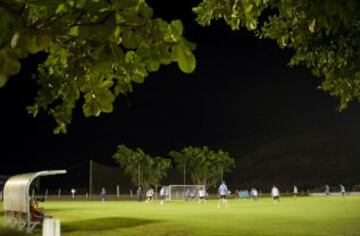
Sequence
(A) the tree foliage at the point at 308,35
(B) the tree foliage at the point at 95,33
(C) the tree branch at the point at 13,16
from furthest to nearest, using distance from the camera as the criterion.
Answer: (A) the tree foliage at the point at 308,35
(B) the tree foliage at the point at 95,33
(C) the tree branch at the point at 13,16

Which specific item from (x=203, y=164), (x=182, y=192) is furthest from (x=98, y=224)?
(x=203, y=164)

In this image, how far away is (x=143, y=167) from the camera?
13025cm

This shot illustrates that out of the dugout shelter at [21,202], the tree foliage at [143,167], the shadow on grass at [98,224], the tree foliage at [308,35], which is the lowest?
the shadow on grass at [98,224]

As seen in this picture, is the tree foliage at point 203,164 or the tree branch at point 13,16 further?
the tree foliage at point 203,164

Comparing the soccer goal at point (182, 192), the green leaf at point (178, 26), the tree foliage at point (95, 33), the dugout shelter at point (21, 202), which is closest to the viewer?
the tree foliage at point (95, 33)

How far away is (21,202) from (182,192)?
69.5 meters

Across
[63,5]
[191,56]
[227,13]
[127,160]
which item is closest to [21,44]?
[63,5]

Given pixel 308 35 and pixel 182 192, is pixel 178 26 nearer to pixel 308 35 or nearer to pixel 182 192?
pixel 308 35

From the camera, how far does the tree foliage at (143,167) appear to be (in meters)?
130

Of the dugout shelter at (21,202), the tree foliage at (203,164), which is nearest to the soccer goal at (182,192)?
the tree foliage at (203,164)

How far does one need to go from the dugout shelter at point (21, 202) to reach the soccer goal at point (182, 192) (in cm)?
5925

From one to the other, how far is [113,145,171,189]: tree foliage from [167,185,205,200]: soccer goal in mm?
34236

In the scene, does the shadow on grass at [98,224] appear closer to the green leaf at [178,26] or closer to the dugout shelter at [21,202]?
the dugout shelter at [21,202]

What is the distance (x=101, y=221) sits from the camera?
31859 millimetres
